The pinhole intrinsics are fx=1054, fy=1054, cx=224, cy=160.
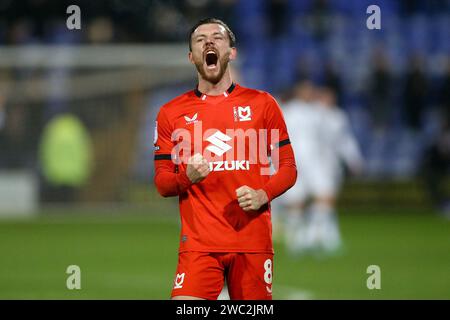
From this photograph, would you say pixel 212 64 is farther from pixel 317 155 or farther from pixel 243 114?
pixel 317 155

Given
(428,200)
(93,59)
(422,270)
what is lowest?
(422,270)

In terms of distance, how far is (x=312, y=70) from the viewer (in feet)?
74.8

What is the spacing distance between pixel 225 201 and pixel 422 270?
24.3ft

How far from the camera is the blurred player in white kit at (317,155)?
15.3 m

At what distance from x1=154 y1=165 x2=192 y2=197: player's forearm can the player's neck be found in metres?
0.51

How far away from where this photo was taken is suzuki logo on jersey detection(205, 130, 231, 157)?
5715 millimetres

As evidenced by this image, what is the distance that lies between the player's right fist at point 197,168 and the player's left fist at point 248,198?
0.68ft

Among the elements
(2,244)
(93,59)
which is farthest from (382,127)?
(2,244)

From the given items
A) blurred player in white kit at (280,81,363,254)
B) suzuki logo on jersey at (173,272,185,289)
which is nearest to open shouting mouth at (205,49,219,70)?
suzuki logo on jersey at (173,272,185,289)

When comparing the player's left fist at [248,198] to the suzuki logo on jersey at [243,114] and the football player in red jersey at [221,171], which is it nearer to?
the football player in red jersey at [221,171]

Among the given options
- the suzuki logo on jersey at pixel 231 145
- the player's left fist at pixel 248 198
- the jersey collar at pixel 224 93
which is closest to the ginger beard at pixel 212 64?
the jersey collar at pixel 224 93

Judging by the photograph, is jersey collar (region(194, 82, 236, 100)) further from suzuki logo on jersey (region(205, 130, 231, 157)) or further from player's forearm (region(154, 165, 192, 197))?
player's forearm (region(154, 165, 192, 197))

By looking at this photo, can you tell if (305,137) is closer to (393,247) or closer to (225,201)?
(393,247)

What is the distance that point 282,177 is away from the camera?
5645 millimetres
